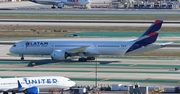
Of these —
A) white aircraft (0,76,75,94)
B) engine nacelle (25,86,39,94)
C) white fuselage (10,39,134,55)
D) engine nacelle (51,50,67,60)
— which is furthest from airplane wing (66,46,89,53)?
engine nacelle (25,86,39,94)

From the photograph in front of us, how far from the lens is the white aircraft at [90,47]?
88938 millimetres

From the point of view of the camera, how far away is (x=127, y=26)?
13938 centimetres

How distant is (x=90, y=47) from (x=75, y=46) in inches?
95.8

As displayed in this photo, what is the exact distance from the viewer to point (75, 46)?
299ft

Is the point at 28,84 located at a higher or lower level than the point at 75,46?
higher

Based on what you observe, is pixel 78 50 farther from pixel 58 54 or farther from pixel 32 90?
pixel 32 90

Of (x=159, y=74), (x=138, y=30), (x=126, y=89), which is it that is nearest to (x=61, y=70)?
(x=159, y=74)

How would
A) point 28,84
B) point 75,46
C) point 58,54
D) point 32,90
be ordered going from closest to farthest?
point 32,90 < point 28,84 < point 58,54 < point 75,46

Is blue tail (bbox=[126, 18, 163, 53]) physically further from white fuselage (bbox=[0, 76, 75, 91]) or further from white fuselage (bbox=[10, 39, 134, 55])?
white fuselage (bbox=[0, 76, 75, 91])

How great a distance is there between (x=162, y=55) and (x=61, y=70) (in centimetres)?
2184

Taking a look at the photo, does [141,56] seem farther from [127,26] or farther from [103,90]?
[127,26]

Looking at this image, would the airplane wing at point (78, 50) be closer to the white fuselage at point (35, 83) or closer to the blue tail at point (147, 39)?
the blue tail at point (147, 39)

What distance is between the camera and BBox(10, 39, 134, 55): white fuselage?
8944cm

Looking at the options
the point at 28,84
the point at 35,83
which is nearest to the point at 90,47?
the point at 35,83
